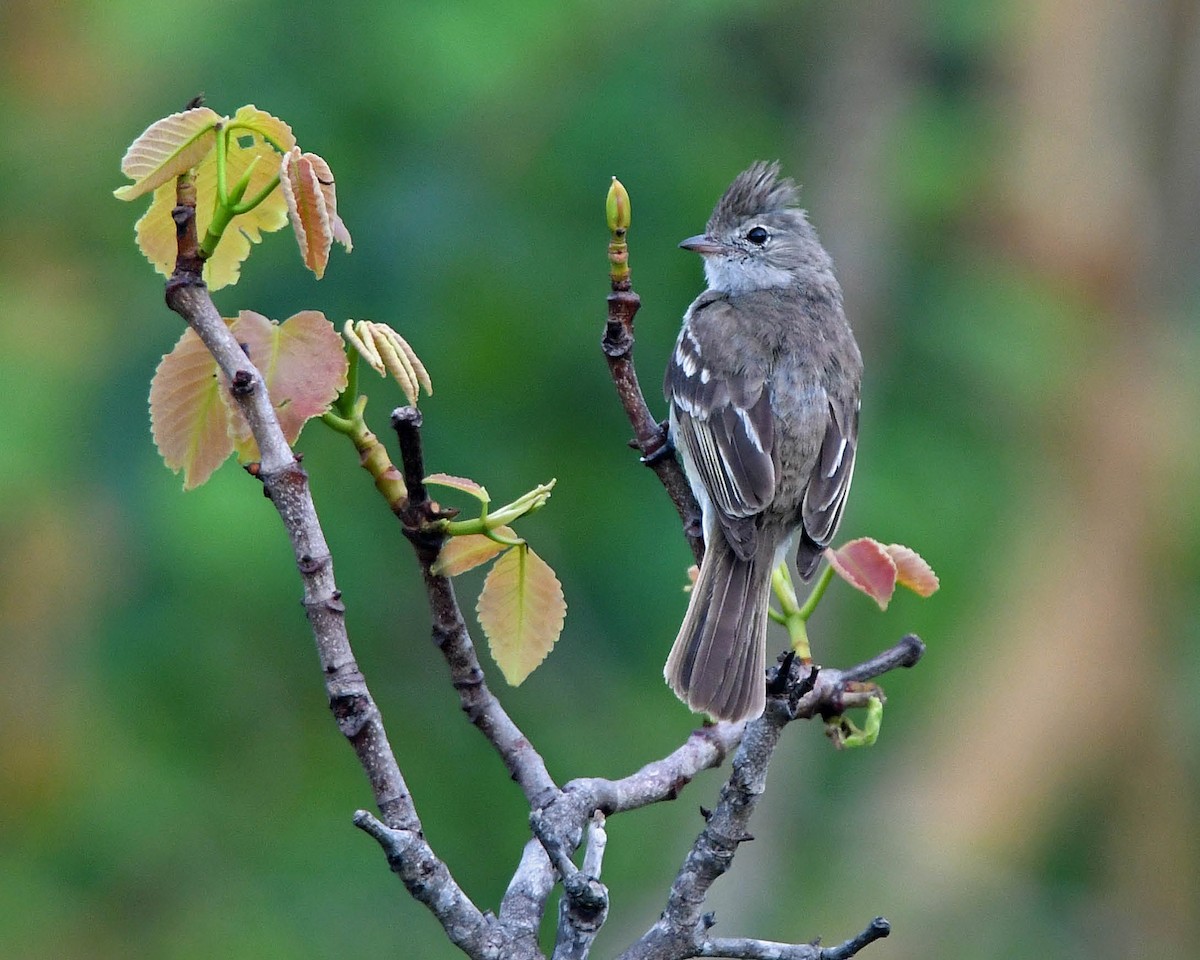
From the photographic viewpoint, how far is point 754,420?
4.57 metres

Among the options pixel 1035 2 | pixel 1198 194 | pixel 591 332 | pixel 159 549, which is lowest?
pixel 159 549

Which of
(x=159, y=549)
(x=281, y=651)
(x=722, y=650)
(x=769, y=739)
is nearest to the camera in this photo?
(x=769, y=739)

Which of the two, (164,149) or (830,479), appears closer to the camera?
(164,149)

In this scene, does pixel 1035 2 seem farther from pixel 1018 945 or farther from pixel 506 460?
pixel 1018 945

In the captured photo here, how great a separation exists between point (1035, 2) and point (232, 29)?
16.7 feet

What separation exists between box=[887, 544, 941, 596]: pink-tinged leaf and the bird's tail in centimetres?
39

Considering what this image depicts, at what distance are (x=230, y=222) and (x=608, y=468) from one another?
23.3 ft

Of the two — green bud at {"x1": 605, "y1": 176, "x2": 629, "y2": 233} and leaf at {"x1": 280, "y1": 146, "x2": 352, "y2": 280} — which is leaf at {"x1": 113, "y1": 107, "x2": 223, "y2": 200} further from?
green bud at {"x1": 605, "y1": 176, "x2": 629, "y2": 233}

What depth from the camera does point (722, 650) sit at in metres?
3.46

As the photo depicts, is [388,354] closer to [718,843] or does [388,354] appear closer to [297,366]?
[297,366]

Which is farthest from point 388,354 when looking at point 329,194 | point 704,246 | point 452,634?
point 704,246

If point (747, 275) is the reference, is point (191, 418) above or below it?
below

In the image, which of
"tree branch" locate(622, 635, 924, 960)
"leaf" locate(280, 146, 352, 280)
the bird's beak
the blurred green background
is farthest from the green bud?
the blurred green background

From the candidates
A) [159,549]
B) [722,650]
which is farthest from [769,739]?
[159,549]
